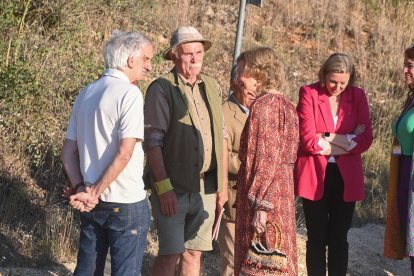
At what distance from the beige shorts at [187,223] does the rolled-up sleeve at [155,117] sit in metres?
0.40

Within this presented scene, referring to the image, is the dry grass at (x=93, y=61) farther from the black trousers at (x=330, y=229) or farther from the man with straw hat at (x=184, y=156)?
the black trousers at (x=330, y=229)

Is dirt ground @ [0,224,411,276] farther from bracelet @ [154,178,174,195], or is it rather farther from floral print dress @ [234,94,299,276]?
floral print dress @ [234,94,299,276]

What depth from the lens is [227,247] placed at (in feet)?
12.6

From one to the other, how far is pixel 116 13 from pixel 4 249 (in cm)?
489

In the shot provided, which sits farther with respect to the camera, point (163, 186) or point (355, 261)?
point (355, 261)

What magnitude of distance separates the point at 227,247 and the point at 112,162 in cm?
161

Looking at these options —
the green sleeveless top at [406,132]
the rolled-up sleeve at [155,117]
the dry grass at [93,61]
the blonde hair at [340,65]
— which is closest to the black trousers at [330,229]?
the green sleeveless top at [406,132]

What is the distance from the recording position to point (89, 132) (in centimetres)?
269

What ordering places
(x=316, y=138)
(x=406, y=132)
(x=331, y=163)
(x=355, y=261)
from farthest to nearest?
(x=355, y=261) < (x=331, y=163) < (x=316, y=138) < (x=406, y=132)

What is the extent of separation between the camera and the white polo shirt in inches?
103

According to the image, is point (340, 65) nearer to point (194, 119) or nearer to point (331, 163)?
point (331, 163)

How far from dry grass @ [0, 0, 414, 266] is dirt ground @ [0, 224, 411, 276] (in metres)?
0.35

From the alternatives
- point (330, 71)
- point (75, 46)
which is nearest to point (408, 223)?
point (330, 71)

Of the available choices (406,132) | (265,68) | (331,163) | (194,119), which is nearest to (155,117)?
A: (194,119)
